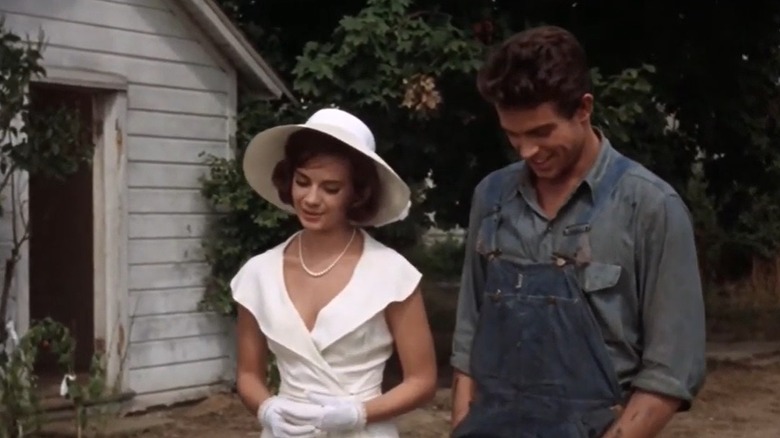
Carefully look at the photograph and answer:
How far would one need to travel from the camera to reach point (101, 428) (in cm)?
764

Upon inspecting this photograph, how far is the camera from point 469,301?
2799 mm

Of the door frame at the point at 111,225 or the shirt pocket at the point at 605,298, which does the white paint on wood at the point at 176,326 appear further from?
the shirt pocket at the point at 605,298

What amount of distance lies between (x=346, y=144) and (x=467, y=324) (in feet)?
1.82

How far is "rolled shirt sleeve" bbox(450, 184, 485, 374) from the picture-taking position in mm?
2777

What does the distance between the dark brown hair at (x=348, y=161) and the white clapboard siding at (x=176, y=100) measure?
5.62 meters

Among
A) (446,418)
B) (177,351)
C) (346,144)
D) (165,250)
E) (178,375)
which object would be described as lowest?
(446,418)

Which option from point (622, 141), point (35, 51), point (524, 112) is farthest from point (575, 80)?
point (622, 141)

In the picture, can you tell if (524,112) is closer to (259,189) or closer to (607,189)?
(607,189)

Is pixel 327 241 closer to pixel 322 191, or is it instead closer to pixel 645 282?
pixel 322 191

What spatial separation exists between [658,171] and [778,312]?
835 centimetres

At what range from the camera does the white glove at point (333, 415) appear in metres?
2.94

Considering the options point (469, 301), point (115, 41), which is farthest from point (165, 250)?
point (469, 301)

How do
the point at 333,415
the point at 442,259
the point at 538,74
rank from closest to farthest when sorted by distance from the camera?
the point at 538,74
the point at 333,415
the point at 442,259

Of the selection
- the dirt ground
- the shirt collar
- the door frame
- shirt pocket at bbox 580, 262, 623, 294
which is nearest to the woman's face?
the shirt collar
